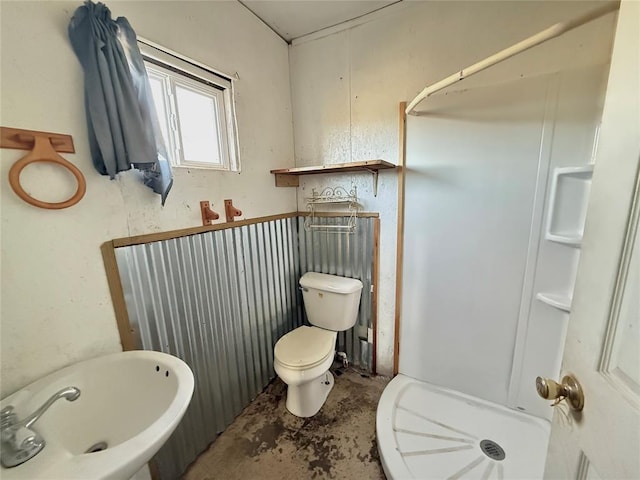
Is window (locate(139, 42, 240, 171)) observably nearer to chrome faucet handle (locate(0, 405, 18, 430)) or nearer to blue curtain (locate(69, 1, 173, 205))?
blue curtain (locate(69, 1, 173, 205))

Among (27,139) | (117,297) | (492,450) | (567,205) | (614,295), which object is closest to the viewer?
(614,295)

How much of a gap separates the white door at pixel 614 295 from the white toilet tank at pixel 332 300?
130cm

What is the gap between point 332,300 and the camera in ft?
5.99

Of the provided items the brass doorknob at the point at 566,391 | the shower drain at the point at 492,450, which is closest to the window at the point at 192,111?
the brass doorknob at the point at 566,391

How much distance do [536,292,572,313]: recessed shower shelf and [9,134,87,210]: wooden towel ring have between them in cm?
206

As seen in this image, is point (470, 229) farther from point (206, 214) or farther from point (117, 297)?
point (117, 297)

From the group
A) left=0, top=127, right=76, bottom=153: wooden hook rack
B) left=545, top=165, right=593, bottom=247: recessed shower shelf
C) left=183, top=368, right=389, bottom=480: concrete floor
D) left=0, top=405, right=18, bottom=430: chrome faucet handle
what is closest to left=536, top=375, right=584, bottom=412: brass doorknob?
left=545, top=165, right=593, bottom=247: recessed shower shelf

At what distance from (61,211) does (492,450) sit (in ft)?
7.18

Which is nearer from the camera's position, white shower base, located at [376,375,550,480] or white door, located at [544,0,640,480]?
white door, located at [544,0,640,480]

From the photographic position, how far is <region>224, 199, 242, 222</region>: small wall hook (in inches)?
57.3

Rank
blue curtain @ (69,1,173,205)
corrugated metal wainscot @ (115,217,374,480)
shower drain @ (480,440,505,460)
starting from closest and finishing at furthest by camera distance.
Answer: blue curtain @ (69,1,173,205)
corrugated metal wainscot @ (115,217,374,480)
shower drain @ (480,440,505,460)

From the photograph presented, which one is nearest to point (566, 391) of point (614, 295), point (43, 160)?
point (614, 295)

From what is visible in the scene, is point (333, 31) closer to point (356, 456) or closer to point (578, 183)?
point (578, 183)

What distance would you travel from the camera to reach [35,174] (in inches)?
31.5
